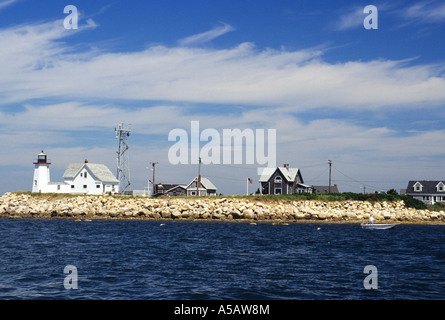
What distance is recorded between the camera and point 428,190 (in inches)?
3809

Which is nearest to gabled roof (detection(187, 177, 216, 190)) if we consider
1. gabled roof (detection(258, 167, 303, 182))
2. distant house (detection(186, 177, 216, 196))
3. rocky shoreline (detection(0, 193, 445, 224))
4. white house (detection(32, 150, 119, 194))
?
distant house (detection(186, 177, 216, 196))

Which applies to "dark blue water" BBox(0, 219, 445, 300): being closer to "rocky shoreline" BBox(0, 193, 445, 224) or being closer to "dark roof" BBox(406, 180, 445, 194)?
"rocky shoreline" BBox(0, 193, 445, 224)

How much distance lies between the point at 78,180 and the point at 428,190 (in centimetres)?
7333

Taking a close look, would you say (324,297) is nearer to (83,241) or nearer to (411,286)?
(411,286)

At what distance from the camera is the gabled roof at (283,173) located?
83.2 metres

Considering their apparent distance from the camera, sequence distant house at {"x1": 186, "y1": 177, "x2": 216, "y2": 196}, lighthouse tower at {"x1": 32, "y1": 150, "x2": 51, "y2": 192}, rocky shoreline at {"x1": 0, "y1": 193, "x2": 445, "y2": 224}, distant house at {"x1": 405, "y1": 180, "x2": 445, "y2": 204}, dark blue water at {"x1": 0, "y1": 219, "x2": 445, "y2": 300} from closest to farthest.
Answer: dark blue water at {"x1": 0, "y1": 219, "x2": 445, "y2": 300}, rocky shoreline at {"x1": 0, "y1": 193, "x2": 445, "y2": 224}, lighthouse tower at {"x1": 32, "y1": 150, "x2": 51, "y2": 192}, distant house at {"x1": 186, "y1": 177, "x2": 216, "y2": 196}, distant house at {"x1": 405, "y1": 180, "x2": 445, "y2": 204}

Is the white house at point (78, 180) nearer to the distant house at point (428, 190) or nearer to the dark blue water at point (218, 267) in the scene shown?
the dark blue water at point (218, 267)

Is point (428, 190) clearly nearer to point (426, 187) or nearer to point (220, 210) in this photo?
point (426, 187)

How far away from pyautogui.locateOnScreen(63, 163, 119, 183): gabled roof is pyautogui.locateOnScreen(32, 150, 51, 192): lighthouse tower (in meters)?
4.17

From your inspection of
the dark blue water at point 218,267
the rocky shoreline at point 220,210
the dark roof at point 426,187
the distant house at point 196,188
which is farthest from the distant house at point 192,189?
the dark blue water at point 218,267

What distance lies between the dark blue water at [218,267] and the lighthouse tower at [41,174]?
41.9m

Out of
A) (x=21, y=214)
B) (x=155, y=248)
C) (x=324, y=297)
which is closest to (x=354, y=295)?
(x=324, y=297)

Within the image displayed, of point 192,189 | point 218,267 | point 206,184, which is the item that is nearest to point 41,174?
point 192,189

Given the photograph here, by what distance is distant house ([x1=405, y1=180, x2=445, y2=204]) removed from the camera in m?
95.4
